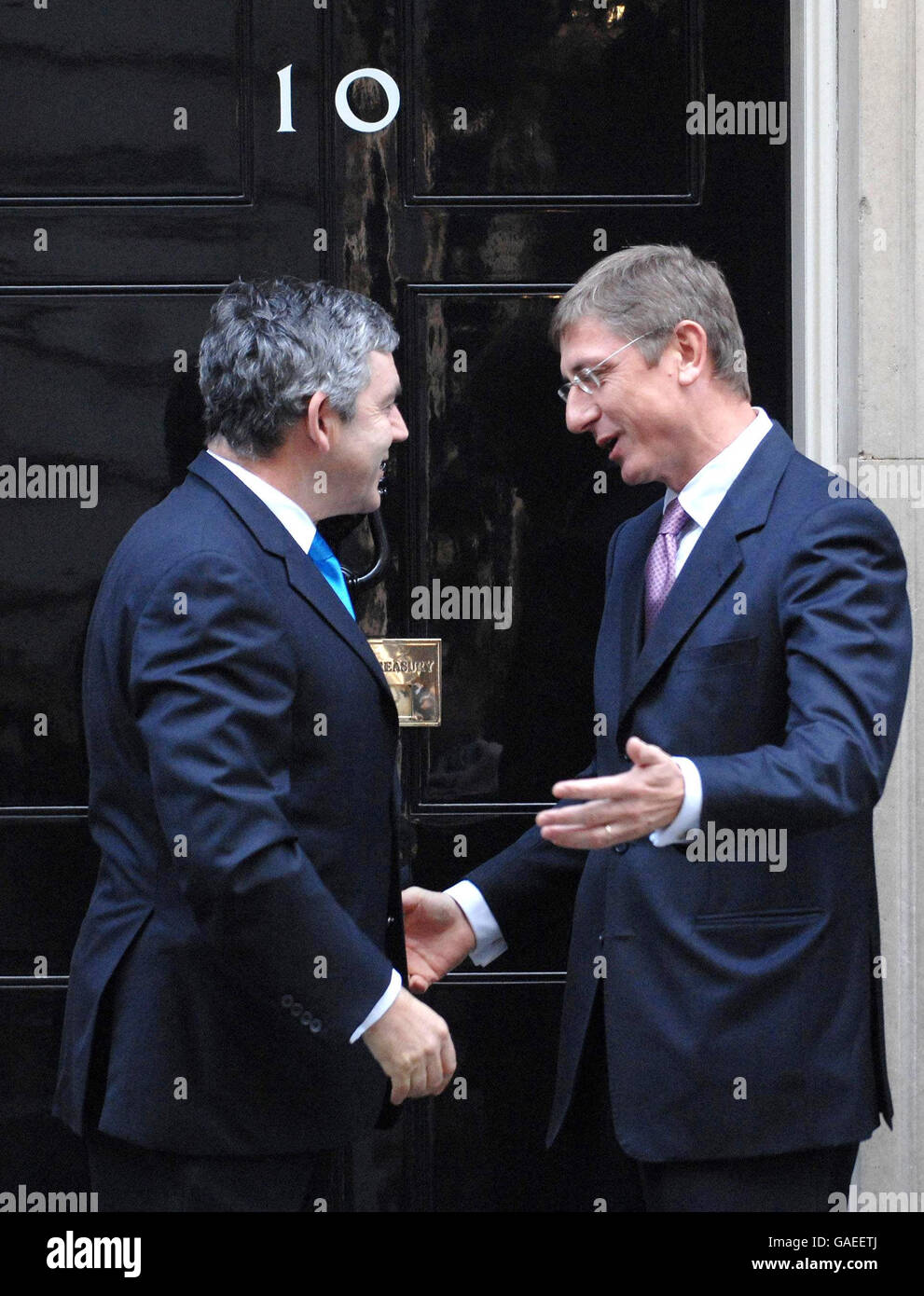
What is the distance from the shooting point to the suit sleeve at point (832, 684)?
2203 mm

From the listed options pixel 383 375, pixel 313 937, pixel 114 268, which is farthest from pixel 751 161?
pixel 313 937

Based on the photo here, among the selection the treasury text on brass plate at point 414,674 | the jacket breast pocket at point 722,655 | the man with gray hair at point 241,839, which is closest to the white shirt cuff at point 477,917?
Result: the man with gray hair at point 241,839

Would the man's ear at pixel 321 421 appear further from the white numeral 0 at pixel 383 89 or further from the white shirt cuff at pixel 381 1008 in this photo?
the white numeral 0 at pixel 383 89

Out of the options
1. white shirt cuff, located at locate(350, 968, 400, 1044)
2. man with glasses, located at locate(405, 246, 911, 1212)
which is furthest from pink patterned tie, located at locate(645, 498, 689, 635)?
white shirt cuff, located at locate(350, 968, 400, 1044)

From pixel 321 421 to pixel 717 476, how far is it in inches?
26.4

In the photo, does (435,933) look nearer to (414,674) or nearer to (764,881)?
(414,674)

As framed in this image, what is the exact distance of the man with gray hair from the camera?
225cm

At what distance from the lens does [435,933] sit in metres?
3.00

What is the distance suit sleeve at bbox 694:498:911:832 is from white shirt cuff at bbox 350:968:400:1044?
0.56m
